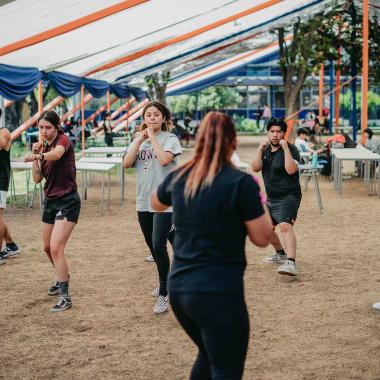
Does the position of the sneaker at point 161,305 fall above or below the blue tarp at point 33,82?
below

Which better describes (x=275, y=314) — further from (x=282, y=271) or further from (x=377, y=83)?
(x=377, y=83)

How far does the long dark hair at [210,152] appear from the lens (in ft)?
8.23

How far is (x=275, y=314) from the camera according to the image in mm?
4941

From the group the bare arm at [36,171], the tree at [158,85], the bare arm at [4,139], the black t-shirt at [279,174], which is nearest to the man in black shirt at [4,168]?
the bare arm at [4,139]

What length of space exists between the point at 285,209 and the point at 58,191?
208 cm

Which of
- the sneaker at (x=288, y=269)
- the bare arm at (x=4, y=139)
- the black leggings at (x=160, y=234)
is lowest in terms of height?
the sneaker at (x=288, y=269)

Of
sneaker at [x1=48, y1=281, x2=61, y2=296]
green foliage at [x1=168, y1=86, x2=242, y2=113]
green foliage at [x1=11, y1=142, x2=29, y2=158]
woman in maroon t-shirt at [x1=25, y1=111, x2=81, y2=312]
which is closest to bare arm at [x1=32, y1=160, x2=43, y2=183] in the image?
woman in maroon t-shirt at [x1=25, y1=111, x2=81, y2=312]

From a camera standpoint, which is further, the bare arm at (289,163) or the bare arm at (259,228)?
the bare arm at (289,163)

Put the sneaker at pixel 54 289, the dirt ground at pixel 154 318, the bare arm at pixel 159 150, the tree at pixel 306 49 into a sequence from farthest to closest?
the tree at pixel 306 49 → the sneaker at pixel 54 289 → the bare arm at pixel 159 150 → the dirt ground at pixel 154 318

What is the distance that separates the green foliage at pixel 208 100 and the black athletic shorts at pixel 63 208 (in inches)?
1256

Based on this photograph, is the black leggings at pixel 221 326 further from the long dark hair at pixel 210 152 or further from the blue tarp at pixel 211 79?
the blue tarp at pixel 211 79

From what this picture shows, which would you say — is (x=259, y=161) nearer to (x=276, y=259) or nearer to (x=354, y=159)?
(x=276, y=259)

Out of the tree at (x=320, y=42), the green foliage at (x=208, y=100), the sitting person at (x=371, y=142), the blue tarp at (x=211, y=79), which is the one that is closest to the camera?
the sitting person at (x=371, y=142)

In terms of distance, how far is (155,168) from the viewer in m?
4.96
